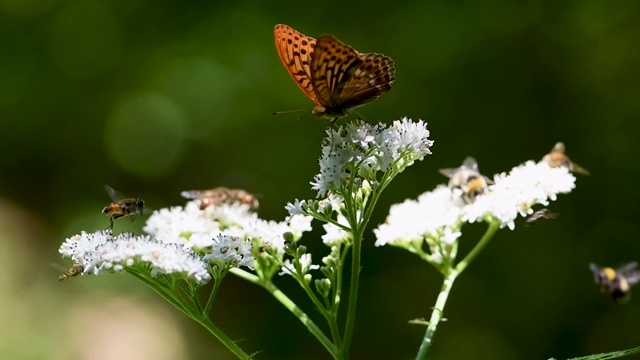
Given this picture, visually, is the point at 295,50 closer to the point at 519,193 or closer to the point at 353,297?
the point at 353,297

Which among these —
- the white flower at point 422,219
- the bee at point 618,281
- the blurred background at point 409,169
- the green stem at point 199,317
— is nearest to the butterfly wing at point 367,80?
the white flower at point 422,219

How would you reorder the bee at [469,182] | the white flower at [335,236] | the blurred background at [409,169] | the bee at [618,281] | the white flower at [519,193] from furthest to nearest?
the blurred background at [409,169], the bee at [618,281], the bee at [469,182], the white flower at [519,193], the white flower at [335,236]

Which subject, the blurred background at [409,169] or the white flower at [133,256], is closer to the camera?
the white flower at [133,256]

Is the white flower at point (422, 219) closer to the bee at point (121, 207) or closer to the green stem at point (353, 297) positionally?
the green stem at point (353, 297)

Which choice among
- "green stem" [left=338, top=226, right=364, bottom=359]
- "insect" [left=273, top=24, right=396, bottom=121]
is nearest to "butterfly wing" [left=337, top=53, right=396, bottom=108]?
"insect" [left=273, top=24, right=396, bottom=121]

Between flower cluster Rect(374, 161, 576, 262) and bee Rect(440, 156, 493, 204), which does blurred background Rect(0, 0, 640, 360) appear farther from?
flower cluster Rect(374, 161, 576, 262)

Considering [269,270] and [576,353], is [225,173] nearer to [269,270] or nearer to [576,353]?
[576,353]

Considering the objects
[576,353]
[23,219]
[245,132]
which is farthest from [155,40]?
[576,353]
